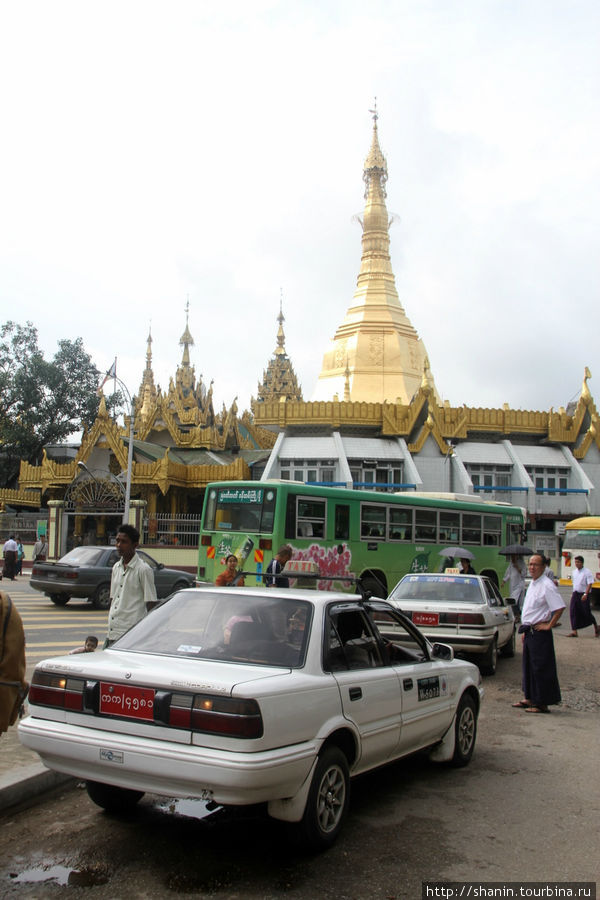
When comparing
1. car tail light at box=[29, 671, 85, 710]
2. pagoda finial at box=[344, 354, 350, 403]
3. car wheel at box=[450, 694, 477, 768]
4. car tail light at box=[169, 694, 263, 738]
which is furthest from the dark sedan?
pagoda finial at box=[344, 354, 350, 403]

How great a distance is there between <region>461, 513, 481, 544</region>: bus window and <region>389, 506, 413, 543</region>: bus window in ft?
6.84

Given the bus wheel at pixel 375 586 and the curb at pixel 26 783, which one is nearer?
the curb at pixel 26 783

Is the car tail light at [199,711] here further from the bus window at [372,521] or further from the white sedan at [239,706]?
the bus window at [372,521]

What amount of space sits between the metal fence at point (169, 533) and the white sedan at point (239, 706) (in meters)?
24.4

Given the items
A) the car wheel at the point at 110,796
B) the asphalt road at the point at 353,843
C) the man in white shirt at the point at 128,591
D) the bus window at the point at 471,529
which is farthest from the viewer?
the bus window at the point at 471,529

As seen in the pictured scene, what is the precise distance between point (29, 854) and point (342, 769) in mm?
1803

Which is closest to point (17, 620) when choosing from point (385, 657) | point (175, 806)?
point (175, 806)

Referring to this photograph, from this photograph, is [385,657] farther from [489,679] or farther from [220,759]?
[489,679]

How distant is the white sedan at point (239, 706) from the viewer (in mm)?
4102

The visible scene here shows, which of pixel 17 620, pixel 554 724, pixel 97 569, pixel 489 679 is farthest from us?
pixel 97 569

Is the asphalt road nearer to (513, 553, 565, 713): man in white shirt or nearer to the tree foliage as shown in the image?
(513, 553, 565, 713): man in white shirt

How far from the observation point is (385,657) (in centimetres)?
567

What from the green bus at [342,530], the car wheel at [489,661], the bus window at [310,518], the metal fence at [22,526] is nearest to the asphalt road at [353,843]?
the car wheel at [489,661]

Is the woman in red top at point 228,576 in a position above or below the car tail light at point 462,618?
above
